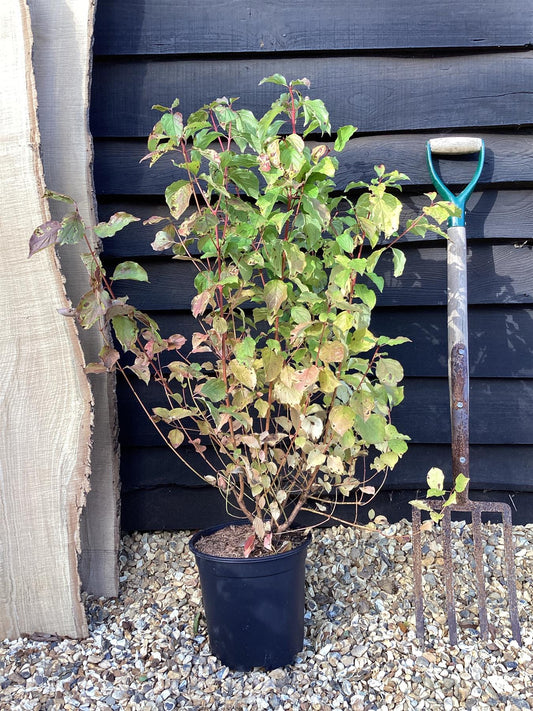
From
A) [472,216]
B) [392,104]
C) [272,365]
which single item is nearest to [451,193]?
[472,216]

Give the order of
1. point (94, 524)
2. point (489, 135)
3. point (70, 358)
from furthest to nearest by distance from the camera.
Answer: point (489, 135)
point (94, 524)
point (70, 358)

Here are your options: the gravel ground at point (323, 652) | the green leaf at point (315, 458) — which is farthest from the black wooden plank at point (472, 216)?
the gravel ground at point (323, 652)

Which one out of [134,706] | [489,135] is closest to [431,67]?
[489,135]

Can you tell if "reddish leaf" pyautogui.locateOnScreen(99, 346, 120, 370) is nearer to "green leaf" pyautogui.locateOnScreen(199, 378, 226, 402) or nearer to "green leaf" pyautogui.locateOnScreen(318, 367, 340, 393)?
"green leaf" pyautogui.locateOnScreen(199, 378, 226, 402)

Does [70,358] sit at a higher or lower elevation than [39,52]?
lower

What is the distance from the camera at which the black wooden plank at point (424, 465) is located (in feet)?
6.15

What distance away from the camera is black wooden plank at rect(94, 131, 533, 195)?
5.82 ft

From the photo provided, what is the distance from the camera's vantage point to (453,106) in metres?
1.77

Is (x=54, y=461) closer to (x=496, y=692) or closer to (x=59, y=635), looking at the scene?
(x=59, y=635)

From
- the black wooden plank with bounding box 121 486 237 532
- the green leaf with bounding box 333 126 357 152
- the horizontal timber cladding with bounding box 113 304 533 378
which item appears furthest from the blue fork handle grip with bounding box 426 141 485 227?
the black wooden plank with bounding box 121 486 237 532

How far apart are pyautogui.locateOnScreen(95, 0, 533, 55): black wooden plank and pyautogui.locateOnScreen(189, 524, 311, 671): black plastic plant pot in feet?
4.56

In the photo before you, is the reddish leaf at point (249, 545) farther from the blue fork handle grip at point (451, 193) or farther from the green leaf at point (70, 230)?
the blue fork handle grip at point (451, 193)

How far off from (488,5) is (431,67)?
0.23 metres

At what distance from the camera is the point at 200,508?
1906mm
